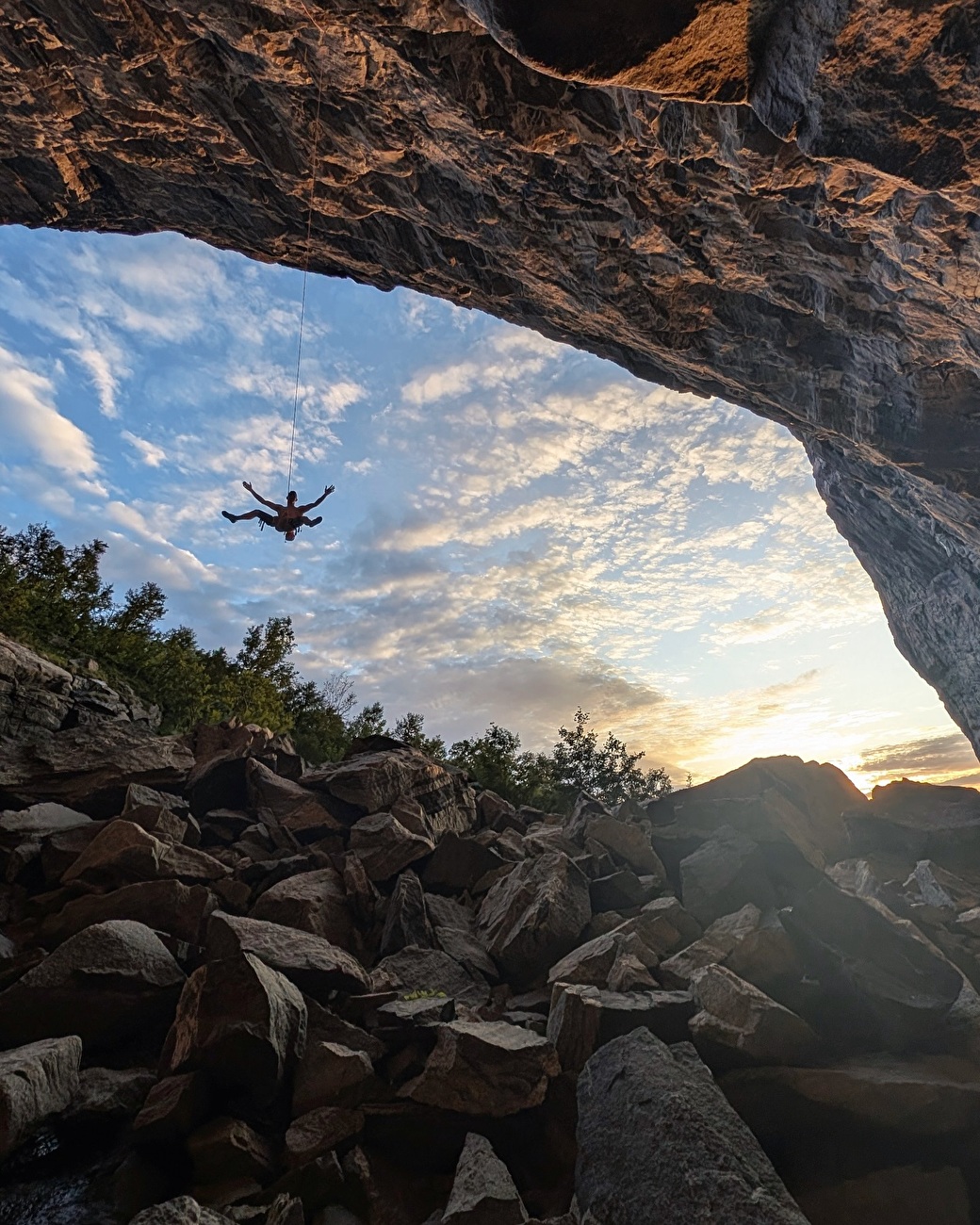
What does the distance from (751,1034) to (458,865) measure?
9257 millimetres

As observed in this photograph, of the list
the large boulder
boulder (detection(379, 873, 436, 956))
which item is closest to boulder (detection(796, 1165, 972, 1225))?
boulder (detection(379, 873, 436, 956))

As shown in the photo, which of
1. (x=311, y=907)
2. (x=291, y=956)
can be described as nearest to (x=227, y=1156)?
(x=291, y=956)

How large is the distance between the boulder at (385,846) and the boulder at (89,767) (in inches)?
257

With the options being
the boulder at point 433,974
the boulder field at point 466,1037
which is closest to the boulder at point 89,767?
the boulder field at point 466,1037

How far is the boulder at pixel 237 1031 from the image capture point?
7559mm

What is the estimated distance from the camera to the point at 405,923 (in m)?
12.4

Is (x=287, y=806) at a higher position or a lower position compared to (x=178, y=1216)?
higher

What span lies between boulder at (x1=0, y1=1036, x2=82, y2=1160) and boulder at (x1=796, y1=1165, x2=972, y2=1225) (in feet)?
29.2

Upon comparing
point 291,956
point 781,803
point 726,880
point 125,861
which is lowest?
point 726,880

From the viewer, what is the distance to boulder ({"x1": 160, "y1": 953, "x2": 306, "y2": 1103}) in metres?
7.56

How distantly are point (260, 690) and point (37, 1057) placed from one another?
35587 mm

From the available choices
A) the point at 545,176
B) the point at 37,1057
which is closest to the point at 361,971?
the point at 37,1057

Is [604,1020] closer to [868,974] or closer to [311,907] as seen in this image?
[868,974]

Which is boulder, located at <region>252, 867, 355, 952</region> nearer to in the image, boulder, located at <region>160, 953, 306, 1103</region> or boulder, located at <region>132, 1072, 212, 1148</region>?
boulder, located at <region>160, 953, 306, 1103</region>
